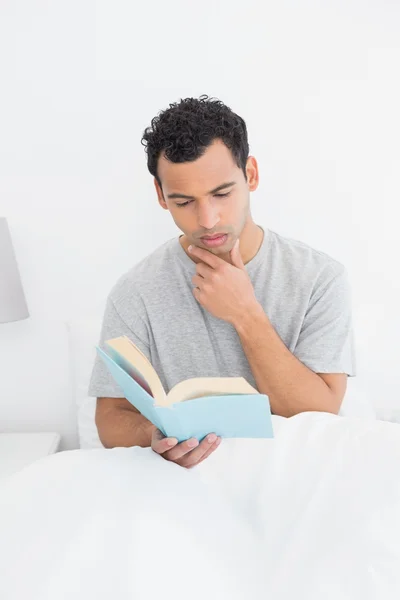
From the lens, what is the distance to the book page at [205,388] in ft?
3.41

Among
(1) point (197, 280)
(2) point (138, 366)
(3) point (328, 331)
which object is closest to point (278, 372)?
(3) point (328, 331)

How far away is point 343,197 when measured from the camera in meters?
2.11

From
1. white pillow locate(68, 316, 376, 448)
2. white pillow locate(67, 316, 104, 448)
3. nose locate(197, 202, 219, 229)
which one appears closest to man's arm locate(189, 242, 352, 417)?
nose locate(197, 202, 219, 229)

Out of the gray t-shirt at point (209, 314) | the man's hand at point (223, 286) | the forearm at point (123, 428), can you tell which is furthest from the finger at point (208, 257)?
the forearm at point (123, 428)

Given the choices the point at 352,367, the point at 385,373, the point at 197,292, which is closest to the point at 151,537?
the point at 197,292

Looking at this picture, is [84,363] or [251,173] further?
[84,363]

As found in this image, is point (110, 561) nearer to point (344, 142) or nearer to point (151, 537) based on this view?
point (151, 537)

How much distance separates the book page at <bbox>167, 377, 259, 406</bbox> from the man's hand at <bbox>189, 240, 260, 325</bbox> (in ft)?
1.28

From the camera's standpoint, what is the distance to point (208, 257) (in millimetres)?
1501

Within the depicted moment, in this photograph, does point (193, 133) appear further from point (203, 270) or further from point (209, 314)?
point (209, 314)

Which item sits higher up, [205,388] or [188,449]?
[205,388]

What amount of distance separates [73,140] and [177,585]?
161cm

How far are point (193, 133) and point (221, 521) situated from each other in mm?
800

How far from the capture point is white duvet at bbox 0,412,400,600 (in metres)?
0.88
